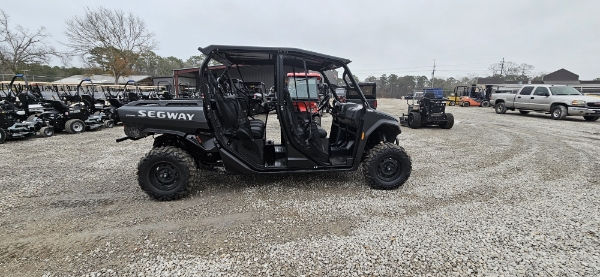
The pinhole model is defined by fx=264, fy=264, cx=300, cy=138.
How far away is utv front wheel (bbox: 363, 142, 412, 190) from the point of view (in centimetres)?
365

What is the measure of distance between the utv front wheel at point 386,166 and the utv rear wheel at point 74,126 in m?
9.69

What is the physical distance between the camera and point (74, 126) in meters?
8.71

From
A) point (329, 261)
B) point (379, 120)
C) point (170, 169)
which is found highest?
point (379, 120)

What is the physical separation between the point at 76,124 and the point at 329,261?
33.5 ft

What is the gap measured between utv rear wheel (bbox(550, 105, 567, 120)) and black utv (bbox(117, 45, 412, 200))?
13257 mm

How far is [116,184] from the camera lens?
12.8ft

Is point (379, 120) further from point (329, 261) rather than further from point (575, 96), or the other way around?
point (575, 96)

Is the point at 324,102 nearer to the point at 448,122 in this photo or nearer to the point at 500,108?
the point at 448,122

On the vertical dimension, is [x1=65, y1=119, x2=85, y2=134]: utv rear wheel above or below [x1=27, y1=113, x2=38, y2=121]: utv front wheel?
below

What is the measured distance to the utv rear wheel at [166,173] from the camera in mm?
3242

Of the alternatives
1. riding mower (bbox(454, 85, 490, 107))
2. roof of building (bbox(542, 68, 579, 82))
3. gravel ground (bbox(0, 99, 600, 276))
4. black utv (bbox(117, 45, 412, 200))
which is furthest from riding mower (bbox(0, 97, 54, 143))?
roof of building (bbox(542, 68, 579, 82))

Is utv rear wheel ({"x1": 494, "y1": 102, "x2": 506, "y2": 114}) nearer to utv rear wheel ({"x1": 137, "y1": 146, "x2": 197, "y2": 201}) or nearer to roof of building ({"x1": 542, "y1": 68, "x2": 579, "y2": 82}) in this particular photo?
utv rear wheel ({"x1": 137, "y1": 146, "x2": 197, "y2": 201})

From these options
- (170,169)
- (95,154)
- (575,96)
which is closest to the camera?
(170,169)

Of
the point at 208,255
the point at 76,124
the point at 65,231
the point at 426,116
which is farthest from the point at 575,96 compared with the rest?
the point at 76,124
